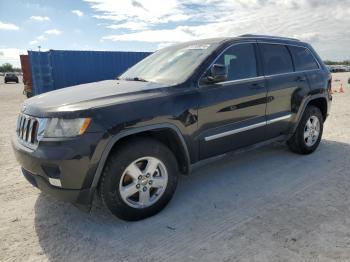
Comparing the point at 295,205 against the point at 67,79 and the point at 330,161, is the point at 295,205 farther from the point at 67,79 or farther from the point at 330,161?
the point at 67,79

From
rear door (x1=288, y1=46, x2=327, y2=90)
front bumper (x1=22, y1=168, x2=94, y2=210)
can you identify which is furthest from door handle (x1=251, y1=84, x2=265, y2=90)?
front bumper (x1=22, y1=168, x2=94, y2=210)

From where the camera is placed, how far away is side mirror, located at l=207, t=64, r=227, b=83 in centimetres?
365

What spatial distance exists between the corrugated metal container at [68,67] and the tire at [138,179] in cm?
1052

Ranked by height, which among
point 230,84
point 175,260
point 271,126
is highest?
point 230,84

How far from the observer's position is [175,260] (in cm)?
274

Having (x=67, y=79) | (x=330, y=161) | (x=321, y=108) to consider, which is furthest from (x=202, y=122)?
(x=67, y=79)

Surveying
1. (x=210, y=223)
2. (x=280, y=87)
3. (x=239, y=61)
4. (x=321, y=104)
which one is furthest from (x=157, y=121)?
(x=321, y=104)

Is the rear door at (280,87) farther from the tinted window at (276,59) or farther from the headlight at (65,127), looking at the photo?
the headlight at (65,127)

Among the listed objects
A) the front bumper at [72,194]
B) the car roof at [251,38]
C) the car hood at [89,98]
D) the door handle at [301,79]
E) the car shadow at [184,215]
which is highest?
the car roof at [251,38]

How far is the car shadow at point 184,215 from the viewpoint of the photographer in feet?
9.55

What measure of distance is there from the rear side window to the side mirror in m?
1.96

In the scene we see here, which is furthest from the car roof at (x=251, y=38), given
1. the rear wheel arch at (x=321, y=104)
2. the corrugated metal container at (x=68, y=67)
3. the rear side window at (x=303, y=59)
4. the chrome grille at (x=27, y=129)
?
the corrugated metal container at (x=68, y=67)

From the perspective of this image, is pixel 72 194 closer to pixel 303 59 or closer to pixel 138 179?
pixel 138 179

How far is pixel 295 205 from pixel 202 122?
53.5 inches
